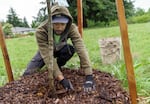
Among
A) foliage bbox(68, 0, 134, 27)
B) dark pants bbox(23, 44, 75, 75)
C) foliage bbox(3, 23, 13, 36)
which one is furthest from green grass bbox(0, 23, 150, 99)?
foliage bbox(68, 0, 134, 27)


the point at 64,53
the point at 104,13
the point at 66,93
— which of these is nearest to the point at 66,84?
the point at 66,93

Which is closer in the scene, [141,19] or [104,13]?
[104,13]

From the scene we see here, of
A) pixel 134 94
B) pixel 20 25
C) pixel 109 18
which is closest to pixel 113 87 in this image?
pixel 134 94

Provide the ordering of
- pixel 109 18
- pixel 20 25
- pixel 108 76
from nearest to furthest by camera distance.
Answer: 1. pixel 108 76
2. pixel 20 25
3. pixel 109 18

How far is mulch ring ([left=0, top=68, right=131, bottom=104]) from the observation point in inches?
134

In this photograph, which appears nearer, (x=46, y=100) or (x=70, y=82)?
(x=46, y=100)

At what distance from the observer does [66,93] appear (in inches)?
141

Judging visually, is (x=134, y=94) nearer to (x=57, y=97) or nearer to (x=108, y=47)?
(x=57, y=97)

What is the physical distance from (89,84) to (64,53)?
0.90 meters

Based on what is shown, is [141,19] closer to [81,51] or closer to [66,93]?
[81,51]

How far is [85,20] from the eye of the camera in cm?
1861

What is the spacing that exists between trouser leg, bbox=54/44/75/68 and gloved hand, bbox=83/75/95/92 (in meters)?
0.67

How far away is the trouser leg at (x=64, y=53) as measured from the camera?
440 cm

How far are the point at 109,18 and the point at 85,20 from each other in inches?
56.9
